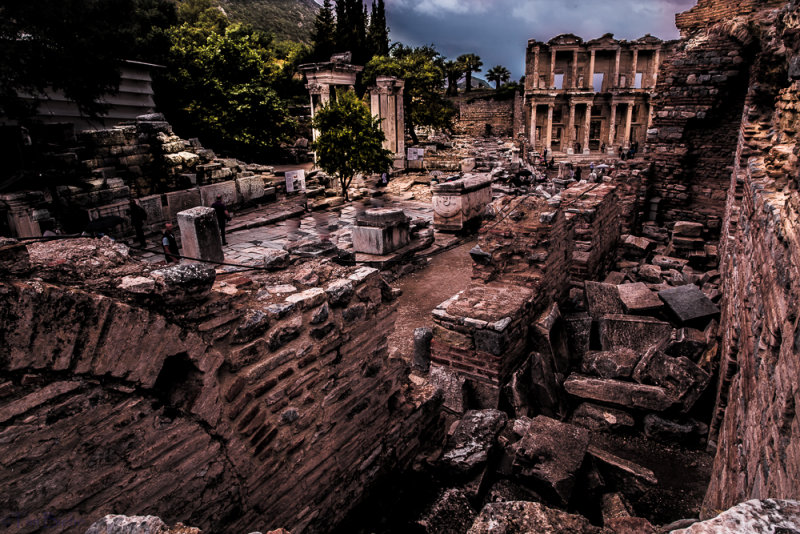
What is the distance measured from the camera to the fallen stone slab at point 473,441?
12.4ft

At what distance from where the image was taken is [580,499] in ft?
12.2

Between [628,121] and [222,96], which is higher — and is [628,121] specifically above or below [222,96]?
above

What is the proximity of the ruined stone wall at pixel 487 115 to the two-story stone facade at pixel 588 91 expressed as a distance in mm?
3217

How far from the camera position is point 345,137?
1541 centimetres

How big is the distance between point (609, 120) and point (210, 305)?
1801 inches

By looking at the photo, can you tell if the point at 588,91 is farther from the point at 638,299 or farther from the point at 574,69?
the point at 638,299

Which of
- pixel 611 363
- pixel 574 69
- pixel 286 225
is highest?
pixel 574 69

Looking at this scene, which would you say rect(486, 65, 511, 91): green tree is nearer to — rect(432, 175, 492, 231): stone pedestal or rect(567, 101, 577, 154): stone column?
rect(567, 101, 577, 154): stone column

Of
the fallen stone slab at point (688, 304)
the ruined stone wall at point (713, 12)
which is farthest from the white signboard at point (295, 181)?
the fallen stone slab at point (688, 304)

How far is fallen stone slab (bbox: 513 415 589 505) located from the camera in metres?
3.53

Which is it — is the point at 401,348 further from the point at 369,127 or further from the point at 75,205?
the point at 369,127

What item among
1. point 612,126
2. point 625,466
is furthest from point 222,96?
point 612,126

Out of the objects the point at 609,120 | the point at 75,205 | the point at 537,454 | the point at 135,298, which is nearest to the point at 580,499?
the point at 537,454

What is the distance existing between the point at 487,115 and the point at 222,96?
100 ft
